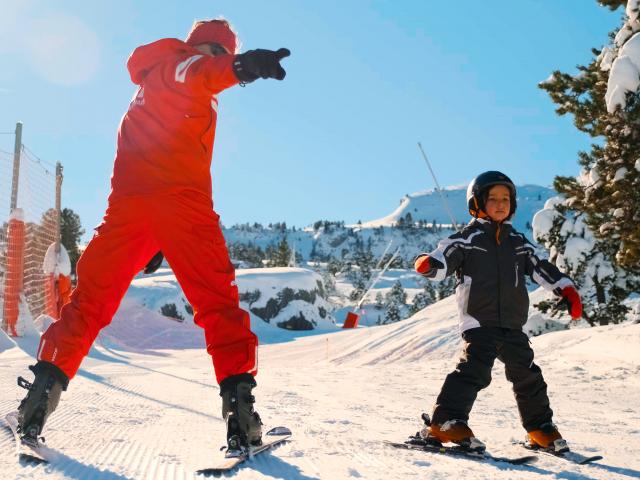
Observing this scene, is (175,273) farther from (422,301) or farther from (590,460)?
(422,301)

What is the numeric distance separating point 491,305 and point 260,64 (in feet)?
5.45

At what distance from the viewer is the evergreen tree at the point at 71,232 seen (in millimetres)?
42469

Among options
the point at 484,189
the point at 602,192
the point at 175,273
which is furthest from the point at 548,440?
the point at 602,192

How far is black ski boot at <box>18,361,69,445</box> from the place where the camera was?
210cm

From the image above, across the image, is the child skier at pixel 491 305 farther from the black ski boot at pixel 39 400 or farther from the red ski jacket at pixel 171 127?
the black ski boot at pixel 39 400

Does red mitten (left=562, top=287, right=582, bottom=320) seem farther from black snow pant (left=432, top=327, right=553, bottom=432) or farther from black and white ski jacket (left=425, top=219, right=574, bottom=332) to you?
black snow pant (left=432, top=327, right=553, bottom=432)

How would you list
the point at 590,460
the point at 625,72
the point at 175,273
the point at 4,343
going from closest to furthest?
1. the point at 590,460
2. the point at 175,273
3. the point at 625,72
4. the point at 4,343

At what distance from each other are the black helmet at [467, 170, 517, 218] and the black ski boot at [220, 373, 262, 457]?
1.64 meters

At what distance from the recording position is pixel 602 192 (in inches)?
363

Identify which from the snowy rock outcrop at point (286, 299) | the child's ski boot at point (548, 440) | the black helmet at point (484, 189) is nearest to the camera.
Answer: the child's ski boot at point (548, 440)

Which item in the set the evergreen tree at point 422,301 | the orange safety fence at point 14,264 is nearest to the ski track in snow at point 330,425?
the orange safety fence at point 14,264

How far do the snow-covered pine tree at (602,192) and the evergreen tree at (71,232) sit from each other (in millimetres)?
36550

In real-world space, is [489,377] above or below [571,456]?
above

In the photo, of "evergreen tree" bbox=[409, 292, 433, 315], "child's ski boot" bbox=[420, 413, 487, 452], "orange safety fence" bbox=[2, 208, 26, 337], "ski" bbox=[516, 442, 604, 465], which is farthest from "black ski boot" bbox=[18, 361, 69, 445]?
"evergreen tree" bbox=[409, 292, 433, 315]
